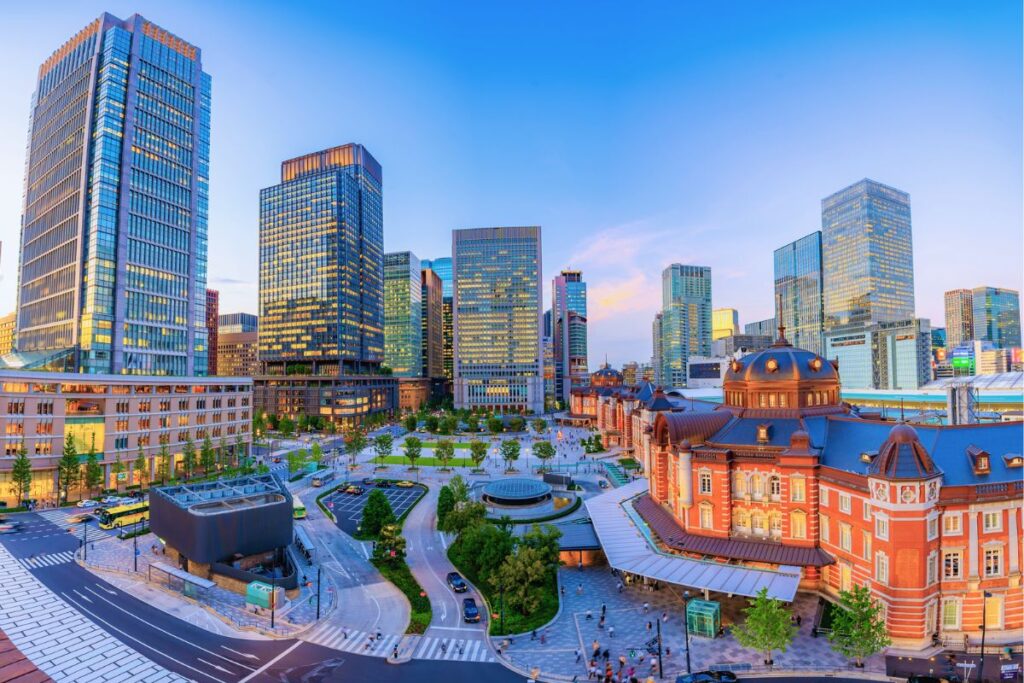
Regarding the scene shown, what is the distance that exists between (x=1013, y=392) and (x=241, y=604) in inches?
7144

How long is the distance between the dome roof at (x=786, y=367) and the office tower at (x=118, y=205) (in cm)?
12581

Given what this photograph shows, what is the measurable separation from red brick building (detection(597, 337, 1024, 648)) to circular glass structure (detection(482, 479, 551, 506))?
22.7m

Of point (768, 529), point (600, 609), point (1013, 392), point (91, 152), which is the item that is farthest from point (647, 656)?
point (1013, 392)

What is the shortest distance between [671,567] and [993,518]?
83.3ft

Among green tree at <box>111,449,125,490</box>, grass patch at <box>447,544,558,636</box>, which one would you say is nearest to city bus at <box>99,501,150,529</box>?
green tree at <box>111,449,125,490</box>

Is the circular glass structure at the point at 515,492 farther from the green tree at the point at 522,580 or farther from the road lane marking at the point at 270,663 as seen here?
the road lane marking at the point at 270,663

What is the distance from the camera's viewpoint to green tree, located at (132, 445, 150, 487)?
99.5m

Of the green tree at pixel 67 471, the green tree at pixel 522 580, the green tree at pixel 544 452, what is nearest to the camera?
the green tree at pixel 522 580

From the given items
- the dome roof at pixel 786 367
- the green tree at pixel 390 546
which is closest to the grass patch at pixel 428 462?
the green tree at pixel 390 546

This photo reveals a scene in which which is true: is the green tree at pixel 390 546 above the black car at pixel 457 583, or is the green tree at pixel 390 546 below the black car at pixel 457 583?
above

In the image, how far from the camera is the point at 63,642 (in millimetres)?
42406

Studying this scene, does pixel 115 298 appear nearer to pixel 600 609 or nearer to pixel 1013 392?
pixel 600 609

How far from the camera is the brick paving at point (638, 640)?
3878 centimetres

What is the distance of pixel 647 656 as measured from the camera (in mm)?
39938
